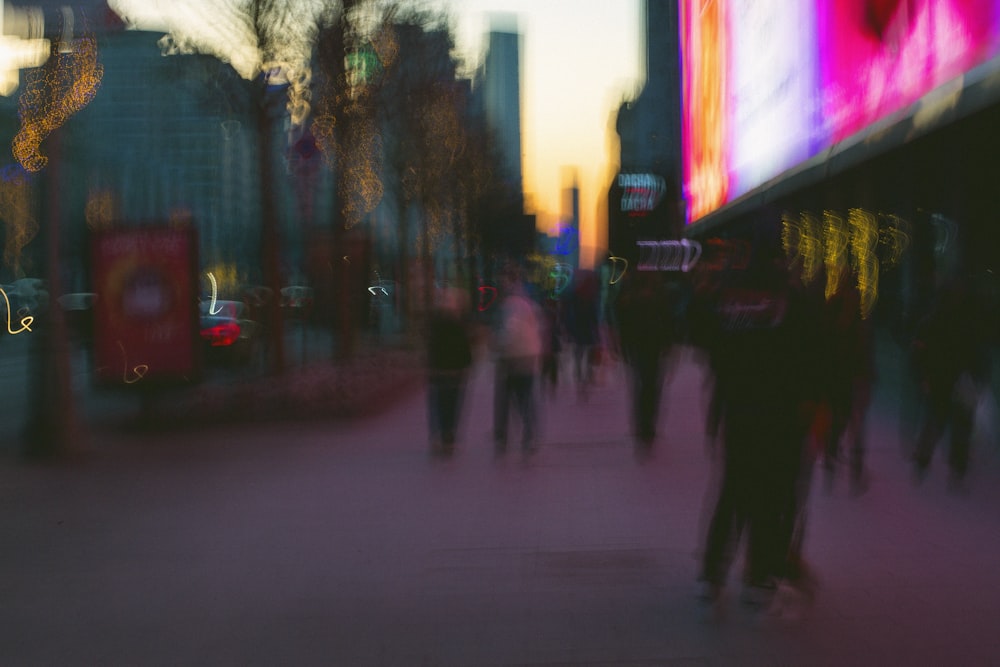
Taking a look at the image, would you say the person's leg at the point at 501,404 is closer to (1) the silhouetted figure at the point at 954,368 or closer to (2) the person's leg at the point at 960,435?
(1) the silhouetted figure at the point at 954,368

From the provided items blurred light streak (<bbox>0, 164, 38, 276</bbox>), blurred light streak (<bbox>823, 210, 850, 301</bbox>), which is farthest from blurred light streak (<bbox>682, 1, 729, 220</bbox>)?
blurred light streak (<bbox>0, 164, 38, 276</bbox>)

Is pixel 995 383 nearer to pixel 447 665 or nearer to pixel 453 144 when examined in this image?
pixel 447 665

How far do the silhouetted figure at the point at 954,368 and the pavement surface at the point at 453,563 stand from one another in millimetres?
463

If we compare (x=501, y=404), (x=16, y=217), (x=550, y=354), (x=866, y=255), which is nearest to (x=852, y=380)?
(x=501, y=404)

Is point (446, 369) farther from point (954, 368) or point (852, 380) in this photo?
point (954, 368)

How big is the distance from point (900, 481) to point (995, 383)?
3.56 meters

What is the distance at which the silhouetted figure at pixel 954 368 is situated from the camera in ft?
32.2

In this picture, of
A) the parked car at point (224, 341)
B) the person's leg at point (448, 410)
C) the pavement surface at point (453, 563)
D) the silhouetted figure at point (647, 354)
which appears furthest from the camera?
the parked car at point (224, 341)

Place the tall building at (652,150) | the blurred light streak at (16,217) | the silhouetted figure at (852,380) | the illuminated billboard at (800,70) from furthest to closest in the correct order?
the tall building at (652,150)
the blurred light streak at (16,217)
the illuminated billboard at (800,70)
the silhouetted figure at (852,380)

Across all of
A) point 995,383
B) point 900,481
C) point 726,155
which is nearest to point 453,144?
point 726,155

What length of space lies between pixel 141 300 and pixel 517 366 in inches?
179

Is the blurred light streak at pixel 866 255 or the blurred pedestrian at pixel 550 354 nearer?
the blurred pedestrian at pixel 550 354

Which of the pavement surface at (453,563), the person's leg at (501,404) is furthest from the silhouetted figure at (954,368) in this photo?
the person's leg at (501,404)

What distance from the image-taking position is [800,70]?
62.7ft
